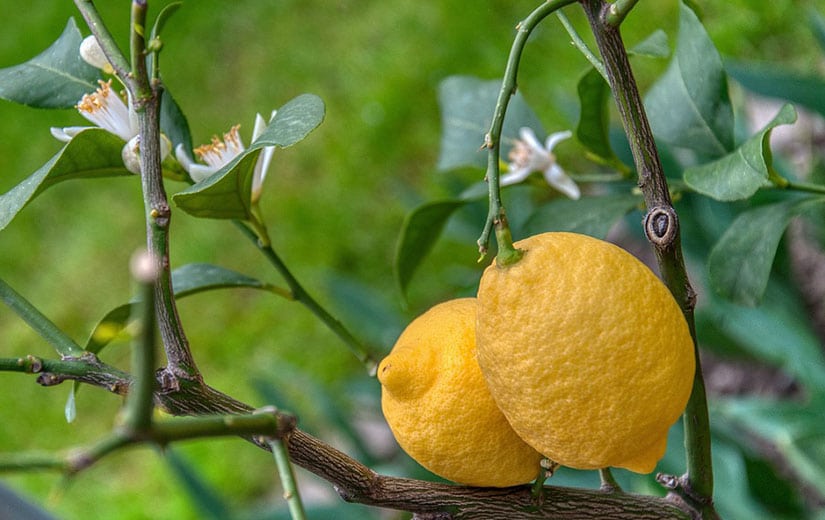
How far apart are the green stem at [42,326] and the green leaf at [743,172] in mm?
302

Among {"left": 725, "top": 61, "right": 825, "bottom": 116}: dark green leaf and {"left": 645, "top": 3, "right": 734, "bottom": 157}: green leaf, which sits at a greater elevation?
{"left": 725, "top": 61, "right": 825, "bottom": 116}: dark green leaf

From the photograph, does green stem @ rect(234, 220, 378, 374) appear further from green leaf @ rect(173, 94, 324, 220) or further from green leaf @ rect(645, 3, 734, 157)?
green leaf @ rect(645, 3, 734, 157)

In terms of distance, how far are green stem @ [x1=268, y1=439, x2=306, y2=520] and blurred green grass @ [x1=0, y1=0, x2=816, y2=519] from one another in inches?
54.7

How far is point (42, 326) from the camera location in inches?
14.3

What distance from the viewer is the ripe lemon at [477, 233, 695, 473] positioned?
329mm

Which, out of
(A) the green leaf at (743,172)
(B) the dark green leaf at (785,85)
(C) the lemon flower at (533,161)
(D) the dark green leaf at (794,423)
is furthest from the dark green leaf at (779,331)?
(A) the green leaf at (743,172)

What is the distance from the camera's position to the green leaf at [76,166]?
376 millimetres

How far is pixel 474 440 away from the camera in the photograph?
372mm

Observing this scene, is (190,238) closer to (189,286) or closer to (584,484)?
(584,484)

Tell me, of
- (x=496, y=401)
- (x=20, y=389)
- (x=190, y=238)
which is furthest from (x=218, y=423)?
(x=20, y=389)

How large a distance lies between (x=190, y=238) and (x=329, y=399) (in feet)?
3.92

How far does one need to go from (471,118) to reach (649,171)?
271 mm

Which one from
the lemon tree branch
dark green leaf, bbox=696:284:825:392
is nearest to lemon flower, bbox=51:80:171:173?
the lemon tree branch

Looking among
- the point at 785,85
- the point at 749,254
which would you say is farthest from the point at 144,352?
the point at 785,85
